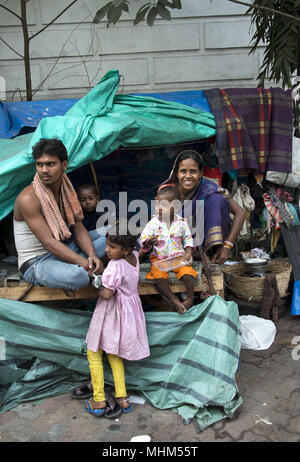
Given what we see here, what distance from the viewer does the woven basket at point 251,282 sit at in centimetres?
394

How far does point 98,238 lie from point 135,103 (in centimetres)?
137

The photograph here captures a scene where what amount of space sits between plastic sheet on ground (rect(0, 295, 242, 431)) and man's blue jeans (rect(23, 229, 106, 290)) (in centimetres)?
23

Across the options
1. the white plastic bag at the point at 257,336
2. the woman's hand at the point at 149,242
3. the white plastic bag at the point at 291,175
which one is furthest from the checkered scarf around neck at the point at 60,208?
the white plastic bag at the point at 291,175

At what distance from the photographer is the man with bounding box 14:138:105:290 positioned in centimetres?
275

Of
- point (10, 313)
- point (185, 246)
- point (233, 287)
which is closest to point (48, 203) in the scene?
point (10, 313)

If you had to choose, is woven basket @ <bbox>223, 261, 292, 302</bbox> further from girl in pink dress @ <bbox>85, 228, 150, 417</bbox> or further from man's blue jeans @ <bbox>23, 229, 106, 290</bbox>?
man's blue jeans @ <bbox>23, 229, 106, 290</bbox>

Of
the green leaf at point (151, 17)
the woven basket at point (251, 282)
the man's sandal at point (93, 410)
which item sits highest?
the green leaf at point (151, 17)

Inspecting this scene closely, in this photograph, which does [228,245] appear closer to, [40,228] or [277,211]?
[277,211]

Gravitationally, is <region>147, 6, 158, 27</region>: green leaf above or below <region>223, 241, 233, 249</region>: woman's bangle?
above

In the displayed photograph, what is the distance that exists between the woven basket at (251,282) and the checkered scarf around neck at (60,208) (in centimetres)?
171

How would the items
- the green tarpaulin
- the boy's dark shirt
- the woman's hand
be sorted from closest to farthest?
the woman's hand, the green tarpaulin, the boy's dark shirt

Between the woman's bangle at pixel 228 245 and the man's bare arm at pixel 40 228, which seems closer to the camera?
the man's bare arm at pixel 40 228

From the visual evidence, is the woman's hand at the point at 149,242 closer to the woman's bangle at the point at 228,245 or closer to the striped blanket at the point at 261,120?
the woman's bangle at the point at 228,245

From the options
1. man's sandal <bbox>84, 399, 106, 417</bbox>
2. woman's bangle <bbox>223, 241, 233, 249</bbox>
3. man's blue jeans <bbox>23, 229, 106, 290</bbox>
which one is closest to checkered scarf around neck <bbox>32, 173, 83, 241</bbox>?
man's blue jeans <bbox>23, 229, 106, 290</bbox>
